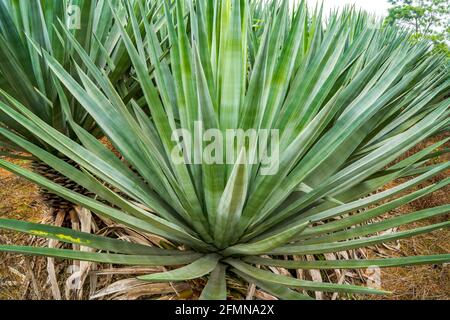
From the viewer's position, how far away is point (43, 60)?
135 centimetres

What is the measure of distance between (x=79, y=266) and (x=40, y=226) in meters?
0.52

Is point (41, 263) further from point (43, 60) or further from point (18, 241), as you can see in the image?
point (43, 60)

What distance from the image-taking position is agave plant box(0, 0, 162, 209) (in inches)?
51.6

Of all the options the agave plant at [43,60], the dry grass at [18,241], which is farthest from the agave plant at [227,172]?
the dry grass at [18,241]

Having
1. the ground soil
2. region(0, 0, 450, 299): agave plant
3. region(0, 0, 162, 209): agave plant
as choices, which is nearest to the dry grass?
the ground soil

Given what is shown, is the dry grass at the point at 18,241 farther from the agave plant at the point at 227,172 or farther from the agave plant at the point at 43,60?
the agave plant at the point at 227,172

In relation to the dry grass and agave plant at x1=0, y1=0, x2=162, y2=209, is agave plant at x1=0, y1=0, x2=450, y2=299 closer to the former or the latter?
agave plant at x1=0, y1=0, x2=162, y2=209

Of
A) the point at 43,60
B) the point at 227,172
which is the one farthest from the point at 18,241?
the point at 227,172

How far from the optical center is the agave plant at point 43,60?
131cm

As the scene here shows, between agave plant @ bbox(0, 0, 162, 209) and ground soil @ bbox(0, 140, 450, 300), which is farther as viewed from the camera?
ground soil @ bbox(0, 140, 450, 300)

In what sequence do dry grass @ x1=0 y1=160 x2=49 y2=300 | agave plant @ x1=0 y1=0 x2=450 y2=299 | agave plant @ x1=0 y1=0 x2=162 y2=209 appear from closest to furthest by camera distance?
agave plant @ x1=0 y1=0 x2=450 y2=299 < agave plant @ x1=0 y1=0 x2=162 y2=209 < dry grass @ x1=0 y1=160 x2=49 y2=300

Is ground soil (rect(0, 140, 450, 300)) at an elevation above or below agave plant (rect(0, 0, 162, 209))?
below

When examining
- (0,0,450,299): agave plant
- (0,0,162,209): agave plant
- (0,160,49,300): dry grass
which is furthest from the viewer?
(0,160,49,300): dry grass
